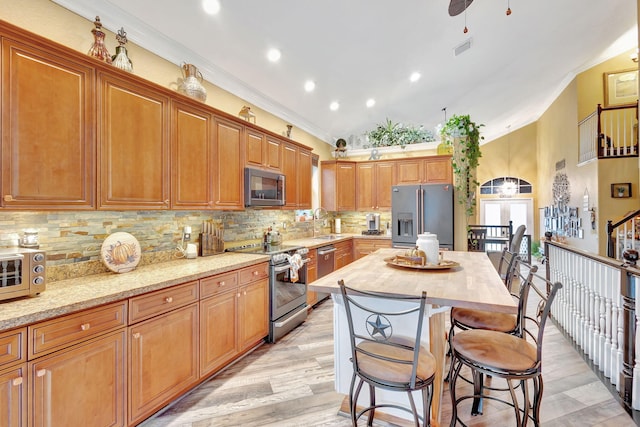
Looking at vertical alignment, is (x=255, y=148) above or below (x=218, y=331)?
above

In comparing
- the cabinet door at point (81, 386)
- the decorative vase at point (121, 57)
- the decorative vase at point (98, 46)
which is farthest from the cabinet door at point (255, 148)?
the cabinet door at point (81, 386)

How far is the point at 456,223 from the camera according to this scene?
4.61 meters

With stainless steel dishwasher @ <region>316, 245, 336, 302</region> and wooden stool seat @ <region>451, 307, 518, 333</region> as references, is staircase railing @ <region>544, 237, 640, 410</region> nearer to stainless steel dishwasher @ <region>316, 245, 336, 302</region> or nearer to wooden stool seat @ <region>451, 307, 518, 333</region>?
wooden stool seat @ <region>451, 307, 518, 333</region>

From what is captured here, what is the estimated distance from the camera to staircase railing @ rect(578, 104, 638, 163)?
5.69 metres

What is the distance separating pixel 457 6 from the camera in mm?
2980

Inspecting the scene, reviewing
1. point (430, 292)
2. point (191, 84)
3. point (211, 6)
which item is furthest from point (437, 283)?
point (211, 6)

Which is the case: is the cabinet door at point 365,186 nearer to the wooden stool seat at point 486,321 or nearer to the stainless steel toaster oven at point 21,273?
the wooden stool seat at point 486,321

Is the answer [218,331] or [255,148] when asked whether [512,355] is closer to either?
[218,331]

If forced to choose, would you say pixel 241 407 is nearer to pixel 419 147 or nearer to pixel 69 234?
pixel 69 234

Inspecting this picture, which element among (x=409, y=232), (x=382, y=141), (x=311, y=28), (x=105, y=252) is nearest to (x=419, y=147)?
(x=382, y=141)

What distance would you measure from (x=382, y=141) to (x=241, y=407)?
17.3 feet

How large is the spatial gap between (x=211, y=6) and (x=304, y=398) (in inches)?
129

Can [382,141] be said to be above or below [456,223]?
above

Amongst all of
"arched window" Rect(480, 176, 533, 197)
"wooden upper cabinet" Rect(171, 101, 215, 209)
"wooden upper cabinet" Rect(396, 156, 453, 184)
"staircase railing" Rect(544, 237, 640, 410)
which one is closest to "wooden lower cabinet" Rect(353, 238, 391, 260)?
"wooden upper cabinet" Rect(396, 156, 453, 184)
